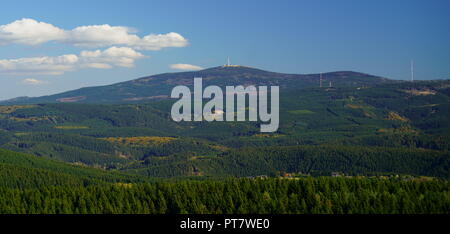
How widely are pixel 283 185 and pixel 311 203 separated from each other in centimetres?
1704

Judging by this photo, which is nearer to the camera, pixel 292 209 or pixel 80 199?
pixel 292 209

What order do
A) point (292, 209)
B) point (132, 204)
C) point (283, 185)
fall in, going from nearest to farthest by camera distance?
point (292, 209) → point (132, 204) → point (283, 185)

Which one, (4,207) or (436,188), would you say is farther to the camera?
(436,188)
